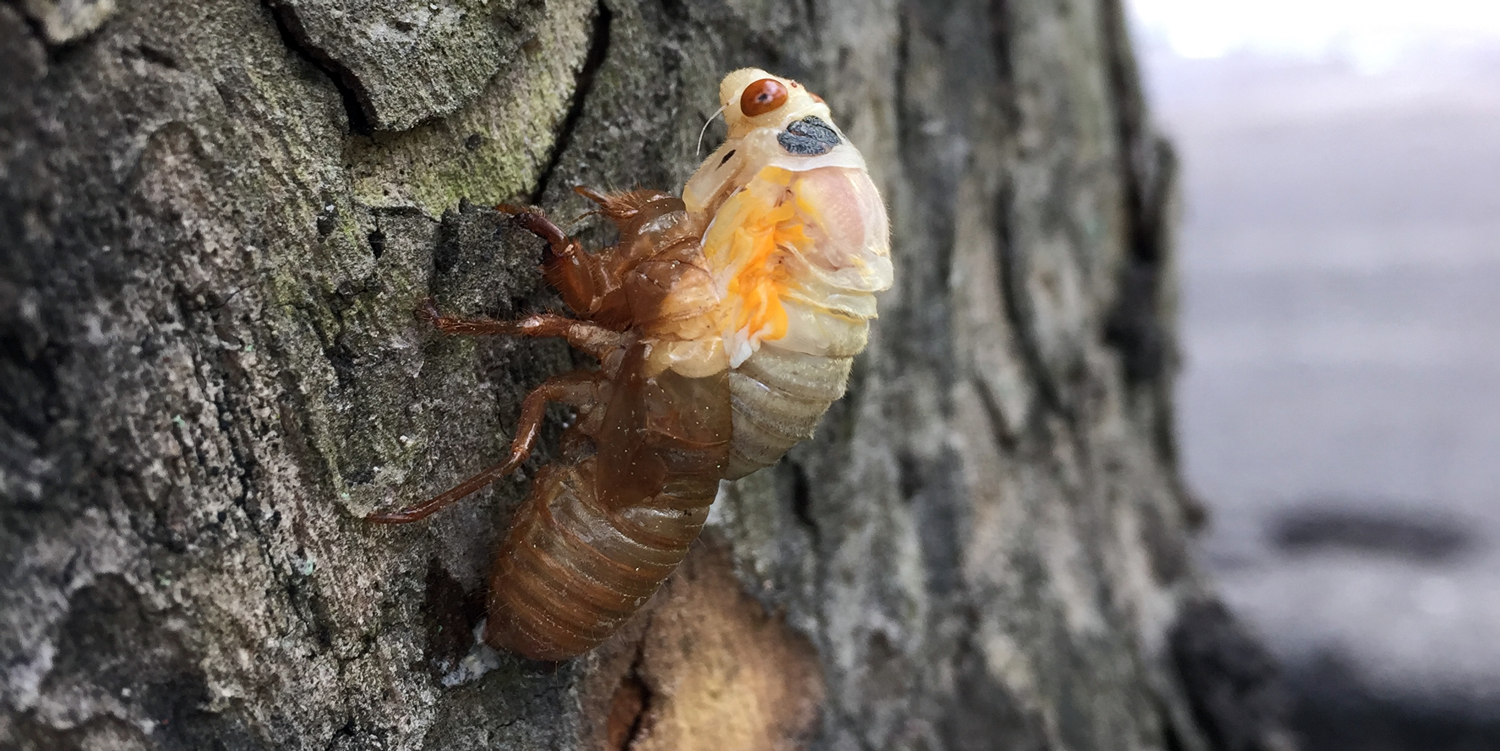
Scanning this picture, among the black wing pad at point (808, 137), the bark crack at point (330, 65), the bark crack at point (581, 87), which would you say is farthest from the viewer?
the black wing pad at point (808, 137)

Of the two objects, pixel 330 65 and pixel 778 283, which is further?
pixel 778 283

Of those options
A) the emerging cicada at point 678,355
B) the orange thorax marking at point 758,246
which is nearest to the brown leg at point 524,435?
the emerging cicada at point 678,355

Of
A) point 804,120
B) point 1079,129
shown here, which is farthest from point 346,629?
point 1079,129

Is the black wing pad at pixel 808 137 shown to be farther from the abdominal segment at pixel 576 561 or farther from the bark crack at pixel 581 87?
the abdominal segment at pixel 576 561

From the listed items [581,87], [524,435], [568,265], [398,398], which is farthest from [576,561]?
[581,87]

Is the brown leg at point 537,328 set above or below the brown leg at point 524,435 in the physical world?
above

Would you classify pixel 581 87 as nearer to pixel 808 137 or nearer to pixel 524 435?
pixel 808 137

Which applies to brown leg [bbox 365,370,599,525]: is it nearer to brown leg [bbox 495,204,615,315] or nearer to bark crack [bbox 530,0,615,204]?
brown leg [bbox 495,204,615,315]

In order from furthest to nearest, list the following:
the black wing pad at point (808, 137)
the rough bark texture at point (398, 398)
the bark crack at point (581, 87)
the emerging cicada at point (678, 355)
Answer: the black wing pad at point (808, 137)
the bark crack at point (581, 87)
the emerging cicada at point (678, 355)
the rough bark texture at point (398, 398)
